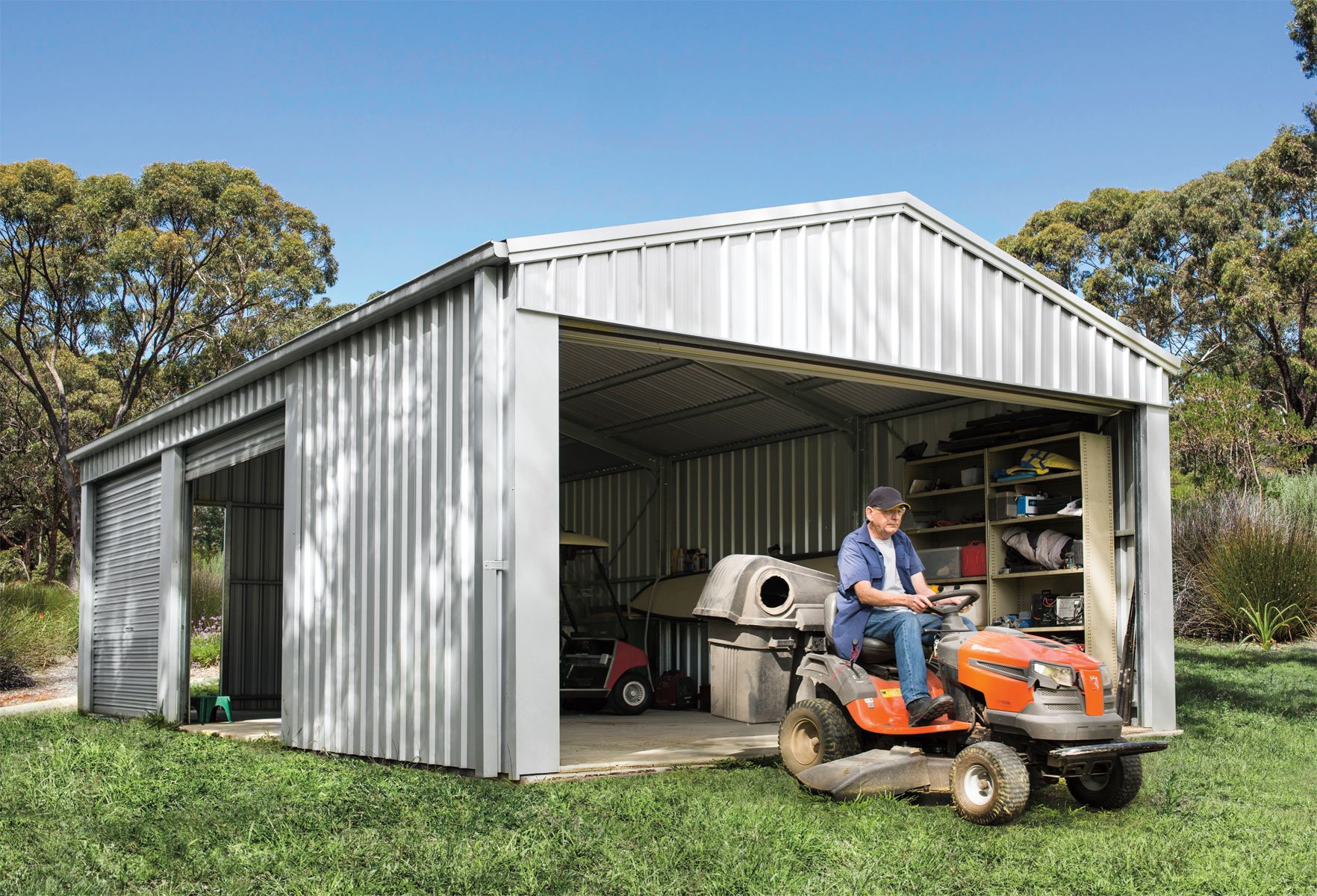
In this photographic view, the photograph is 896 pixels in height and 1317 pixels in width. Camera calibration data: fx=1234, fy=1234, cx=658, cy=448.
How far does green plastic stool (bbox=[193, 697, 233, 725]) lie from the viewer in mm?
12633

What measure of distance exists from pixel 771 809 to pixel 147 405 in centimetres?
2512

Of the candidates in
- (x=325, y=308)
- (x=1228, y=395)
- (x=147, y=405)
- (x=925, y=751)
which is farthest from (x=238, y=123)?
(x=925, y=751)

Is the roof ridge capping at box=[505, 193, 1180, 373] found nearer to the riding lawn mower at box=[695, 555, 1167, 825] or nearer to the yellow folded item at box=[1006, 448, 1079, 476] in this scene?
the yellow folded item at box=[1006, 448, 1079, 476]

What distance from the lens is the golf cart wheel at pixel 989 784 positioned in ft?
18.4

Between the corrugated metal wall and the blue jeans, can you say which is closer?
the blue jeans

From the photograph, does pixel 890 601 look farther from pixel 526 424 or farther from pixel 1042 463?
pixel 1042 463

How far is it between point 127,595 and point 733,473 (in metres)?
7.10

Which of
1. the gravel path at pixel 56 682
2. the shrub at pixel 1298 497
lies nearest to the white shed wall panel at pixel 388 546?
the gravel path at pixel 56 682

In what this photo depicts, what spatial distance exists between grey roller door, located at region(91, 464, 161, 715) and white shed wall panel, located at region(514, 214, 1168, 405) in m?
7.32

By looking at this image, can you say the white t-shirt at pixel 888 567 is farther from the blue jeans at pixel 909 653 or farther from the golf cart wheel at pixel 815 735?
the golf cart wheel at pixel 815 735

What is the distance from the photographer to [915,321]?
9531mm

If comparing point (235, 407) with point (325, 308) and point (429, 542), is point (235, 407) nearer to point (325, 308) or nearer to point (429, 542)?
point (429, 542)

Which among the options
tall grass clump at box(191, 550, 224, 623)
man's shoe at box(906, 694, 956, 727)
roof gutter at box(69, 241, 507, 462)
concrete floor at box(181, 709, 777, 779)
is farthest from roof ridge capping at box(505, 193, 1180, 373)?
tall grass clump at box(191, 550, 224, 623)

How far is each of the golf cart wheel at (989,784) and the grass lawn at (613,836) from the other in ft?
0.29
